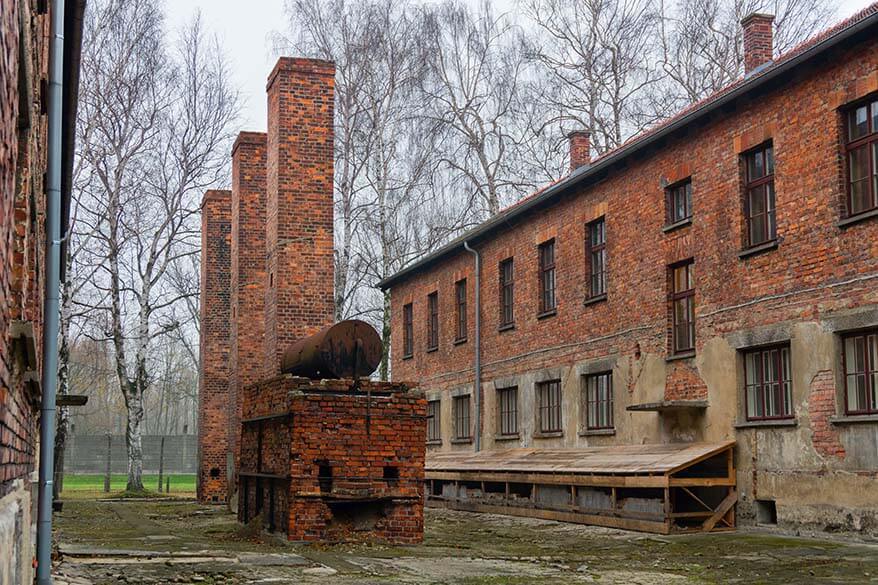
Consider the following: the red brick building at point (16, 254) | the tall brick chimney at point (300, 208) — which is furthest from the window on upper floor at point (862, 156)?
the red brick building at point (16, 254)

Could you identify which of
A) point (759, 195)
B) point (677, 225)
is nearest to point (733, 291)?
point (759, 195)

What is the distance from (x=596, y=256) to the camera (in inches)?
947

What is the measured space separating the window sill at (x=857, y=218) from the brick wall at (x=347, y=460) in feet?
21.2

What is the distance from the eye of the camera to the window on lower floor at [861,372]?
1578 cm

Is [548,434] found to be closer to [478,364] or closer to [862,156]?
[478,364]

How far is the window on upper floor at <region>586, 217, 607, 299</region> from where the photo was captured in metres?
23.7

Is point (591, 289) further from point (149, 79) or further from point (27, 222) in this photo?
point (27, 222)

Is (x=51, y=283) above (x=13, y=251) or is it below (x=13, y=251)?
above

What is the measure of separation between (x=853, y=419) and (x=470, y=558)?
5.89 metres

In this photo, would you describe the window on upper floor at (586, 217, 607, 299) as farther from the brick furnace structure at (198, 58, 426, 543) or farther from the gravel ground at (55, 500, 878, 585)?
the brick furnace structure at (198, 58, 426, 543)

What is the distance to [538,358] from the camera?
2616cm

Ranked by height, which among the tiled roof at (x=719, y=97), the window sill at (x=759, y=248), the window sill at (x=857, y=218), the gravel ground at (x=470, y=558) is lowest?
the gravel ground at (x=470, y=558)

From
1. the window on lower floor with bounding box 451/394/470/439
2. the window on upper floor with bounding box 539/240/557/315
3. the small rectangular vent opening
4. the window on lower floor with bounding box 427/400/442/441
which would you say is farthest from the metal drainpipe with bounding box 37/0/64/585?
the window on lower floor with bounding box 427/400/442/441

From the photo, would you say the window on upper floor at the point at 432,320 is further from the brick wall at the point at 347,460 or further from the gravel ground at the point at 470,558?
the brick wall at the point at 347,460
